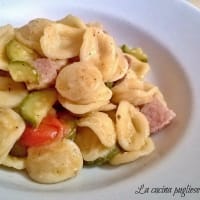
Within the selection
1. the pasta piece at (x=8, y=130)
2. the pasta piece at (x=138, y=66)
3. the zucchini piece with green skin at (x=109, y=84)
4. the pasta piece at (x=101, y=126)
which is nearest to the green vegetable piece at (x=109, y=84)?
the zucchini piece with green skin at (x=109, y=84)

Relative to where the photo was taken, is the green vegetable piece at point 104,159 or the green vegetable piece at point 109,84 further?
the green vegetable piece at point 109,84

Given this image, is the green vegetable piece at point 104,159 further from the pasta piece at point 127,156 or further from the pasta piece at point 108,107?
the pasta piece at point 108,107

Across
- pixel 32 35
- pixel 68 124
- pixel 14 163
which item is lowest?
pixel 14 163

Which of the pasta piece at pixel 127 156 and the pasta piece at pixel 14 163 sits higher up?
the pasta piece at pixel 127 156

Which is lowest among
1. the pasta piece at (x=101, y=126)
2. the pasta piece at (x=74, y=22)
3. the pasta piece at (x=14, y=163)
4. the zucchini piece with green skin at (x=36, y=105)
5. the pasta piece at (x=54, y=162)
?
the pasta piece at (x=14, y=163)

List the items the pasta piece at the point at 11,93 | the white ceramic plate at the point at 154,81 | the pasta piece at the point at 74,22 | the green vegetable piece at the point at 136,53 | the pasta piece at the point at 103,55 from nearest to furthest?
the white ceramic plate at the point at 154,81 → the pasta piece at the point at 11,93 → the pasta piece at the point at 103,55 → the pasta piece at the point at 74,22 → the green vegetable piece at the point at 136,53

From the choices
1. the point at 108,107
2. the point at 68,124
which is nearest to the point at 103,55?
the point at 108,107

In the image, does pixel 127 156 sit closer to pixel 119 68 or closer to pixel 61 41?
pixel 119 68

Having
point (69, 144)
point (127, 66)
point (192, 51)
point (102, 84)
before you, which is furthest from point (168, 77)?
point (69, 144)
